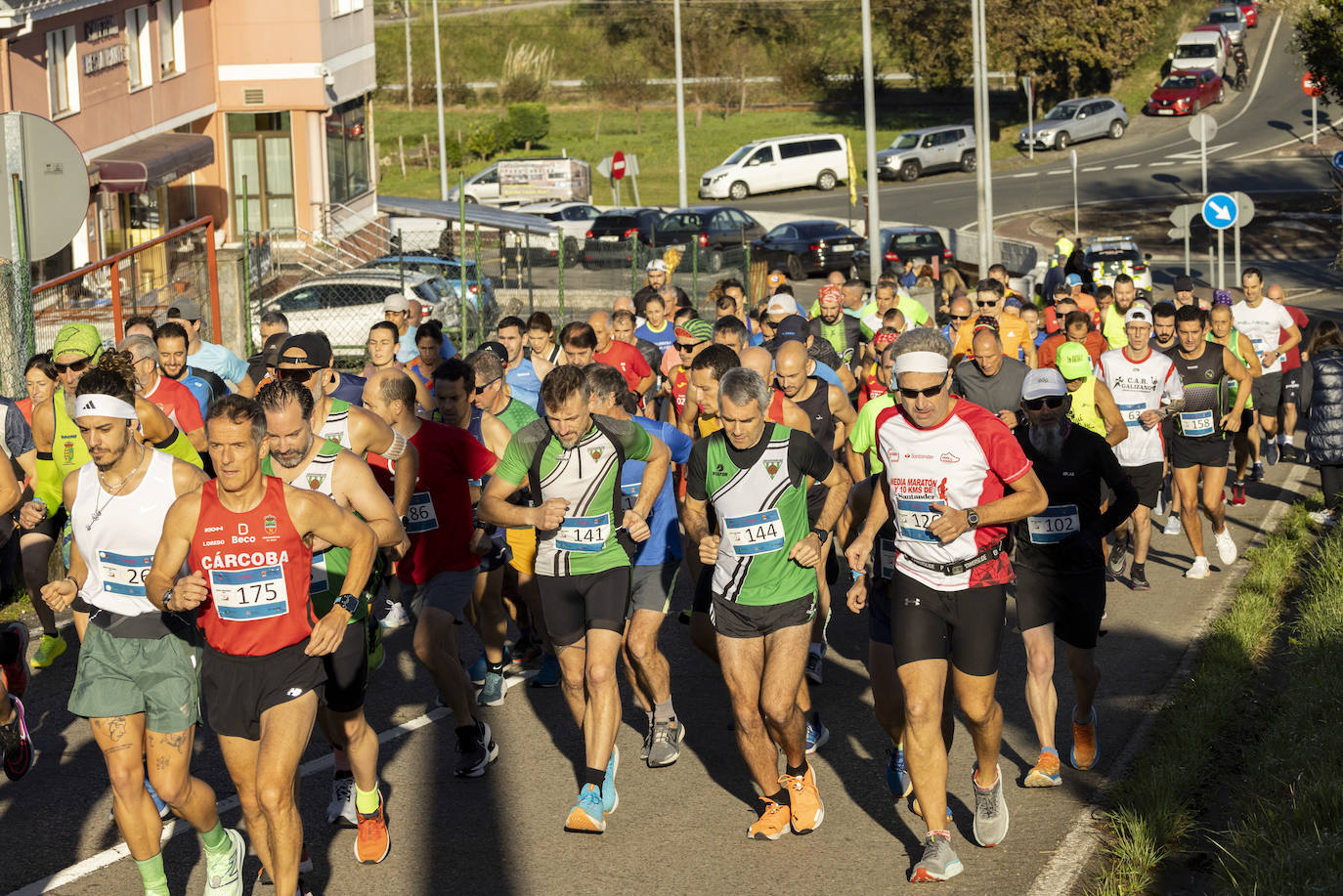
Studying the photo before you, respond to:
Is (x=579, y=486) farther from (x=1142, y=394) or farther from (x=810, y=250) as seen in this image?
(x=810, y=250)

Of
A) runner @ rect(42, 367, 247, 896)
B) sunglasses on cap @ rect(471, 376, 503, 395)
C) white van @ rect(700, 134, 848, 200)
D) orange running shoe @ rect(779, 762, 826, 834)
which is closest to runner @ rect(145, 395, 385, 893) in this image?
runner @ rect(42, 367, 247, 896)

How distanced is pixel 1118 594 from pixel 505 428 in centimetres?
495

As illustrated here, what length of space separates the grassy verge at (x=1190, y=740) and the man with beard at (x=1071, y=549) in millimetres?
461

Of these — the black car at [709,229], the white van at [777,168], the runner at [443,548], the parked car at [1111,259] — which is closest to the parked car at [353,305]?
the parked car at [1111,259]

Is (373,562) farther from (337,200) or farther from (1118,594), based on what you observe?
(337,200)

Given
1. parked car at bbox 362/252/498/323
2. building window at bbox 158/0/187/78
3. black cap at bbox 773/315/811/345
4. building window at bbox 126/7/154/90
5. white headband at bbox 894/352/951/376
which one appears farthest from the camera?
building window at bbox 158/0/187/78

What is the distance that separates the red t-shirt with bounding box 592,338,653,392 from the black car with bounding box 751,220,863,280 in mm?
22029

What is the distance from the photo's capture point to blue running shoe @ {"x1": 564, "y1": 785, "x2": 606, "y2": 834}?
6871 millimetres

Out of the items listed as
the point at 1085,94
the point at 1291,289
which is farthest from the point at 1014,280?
the point at 1085,94

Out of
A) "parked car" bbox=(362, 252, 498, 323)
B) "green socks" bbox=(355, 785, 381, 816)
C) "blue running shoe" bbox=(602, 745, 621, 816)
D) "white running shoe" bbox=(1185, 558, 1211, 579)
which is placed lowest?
"white running shoe" bbox=(1185, 558, 1211, 579)

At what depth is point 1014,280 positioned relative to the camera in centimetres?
2936

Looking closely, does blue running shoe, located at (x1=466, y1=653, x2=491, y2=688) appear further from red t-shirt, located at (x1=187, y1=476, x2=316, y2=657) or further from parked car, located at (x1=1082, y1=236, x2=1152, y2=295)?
parked car, located at (x1=1082, y1=236, x2=1152, y2=295)

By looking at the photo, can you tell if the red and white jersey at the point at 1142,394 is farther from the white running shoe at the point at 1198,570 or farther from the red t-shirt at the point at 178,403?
the red t-shirt at the point at 178,403

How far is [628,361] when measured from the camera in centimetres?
1309
